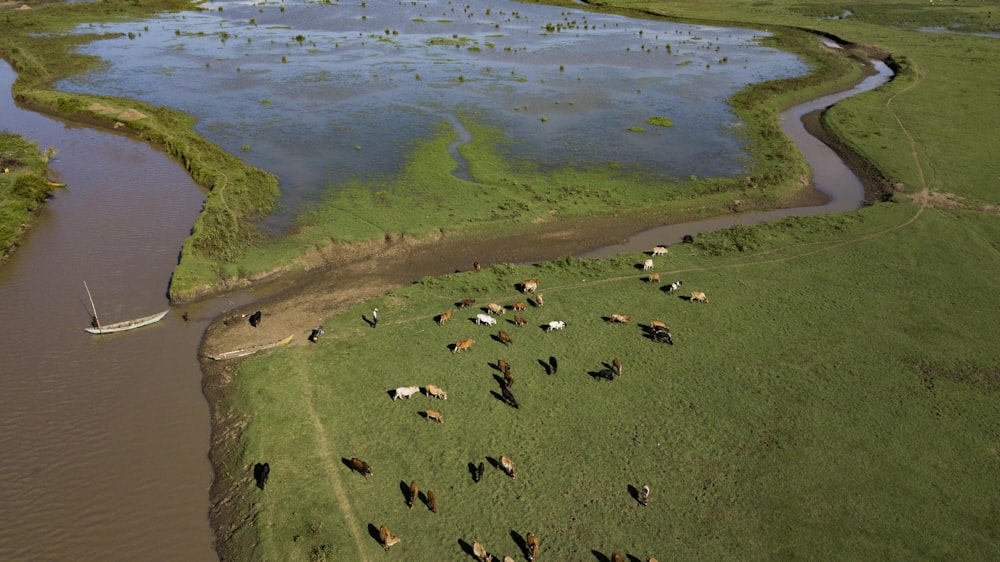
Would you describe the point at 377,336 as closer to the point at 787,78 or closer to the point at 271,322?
the point at 271,322

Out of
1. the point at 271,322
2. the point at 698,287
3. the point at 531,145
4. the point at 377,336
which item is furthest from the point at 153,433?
the point at 531,145

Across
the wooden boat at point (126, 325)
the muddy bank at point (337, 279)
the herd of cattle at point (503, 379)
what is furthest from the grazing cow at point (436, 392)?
the wooden boat at point (126, 325)

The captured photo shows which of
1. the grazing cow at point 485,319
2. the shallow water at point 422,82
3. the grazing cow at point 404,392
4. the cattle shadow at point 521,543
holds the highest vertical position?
the shallow water at point 422,82

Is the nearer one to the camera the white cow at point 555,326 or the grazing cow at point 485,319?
the white cow at point 555,326

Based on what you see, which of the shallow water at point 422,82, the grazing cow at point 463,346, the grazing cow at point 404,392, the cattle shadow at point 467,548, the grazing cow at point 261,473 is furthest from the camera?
the shallow water at point 422,82

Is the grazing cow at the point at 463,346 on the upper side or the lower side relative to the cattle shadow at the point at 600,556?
upper

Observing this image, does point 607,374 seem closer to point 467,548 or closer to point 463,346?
point 463,346

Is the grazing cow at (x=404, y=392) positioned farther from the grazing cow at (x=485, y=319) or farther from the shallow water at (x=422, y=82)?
the shallow water at (x=422, y=82)
